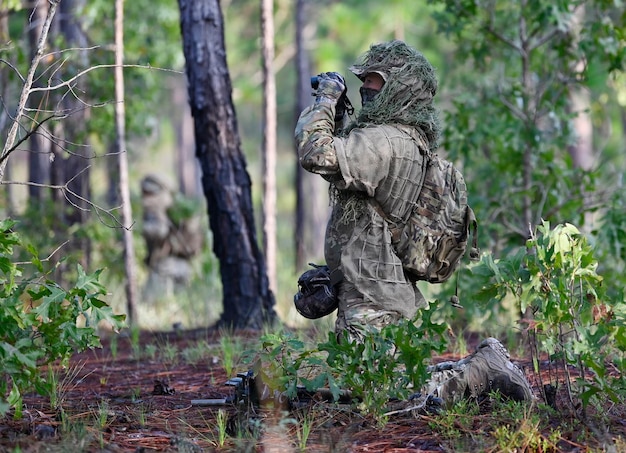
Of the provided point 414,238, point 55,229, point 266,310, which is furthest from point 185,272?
point 414,238

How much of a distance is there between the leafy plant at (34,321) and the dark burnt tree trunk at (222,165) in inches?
124

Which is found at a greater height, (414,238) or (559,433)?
(414,238)

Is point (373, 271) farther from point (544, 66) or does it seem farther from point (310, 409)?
point (544, 66)

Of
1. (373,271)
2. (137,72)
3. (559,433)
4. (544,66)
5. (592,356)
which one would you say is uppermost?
(137,72)

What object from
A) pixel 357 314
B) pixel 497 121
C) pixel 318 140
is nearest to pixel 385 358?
pixel 357 314

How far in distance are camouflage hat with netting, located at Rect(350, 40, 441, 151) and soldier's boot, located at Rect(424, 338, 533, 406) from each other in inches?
54.4

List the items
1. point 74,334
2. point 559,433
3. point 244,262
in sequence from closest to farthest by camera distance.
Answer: point 559,433 < point 74,334 < point 244,262

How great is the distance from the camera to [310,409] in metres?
4.24

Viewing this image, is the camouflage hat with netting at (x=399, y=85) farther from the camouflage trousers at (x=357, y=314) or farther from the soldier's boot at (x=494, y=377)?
the soldier's boot at (x=494, y=377)

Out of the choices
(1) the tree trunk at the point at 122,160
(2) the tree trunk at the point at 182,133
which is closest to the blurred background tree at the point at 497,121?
(1) the tree trunk at the point at 122,160

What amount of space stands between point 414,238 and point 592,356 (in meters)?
1.19

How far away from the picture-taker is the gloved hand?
4469 millimetres

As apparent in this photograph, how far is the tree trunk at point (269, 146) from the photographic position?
368 inches

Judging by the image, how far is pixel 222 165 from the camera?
7.35 m
